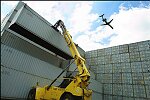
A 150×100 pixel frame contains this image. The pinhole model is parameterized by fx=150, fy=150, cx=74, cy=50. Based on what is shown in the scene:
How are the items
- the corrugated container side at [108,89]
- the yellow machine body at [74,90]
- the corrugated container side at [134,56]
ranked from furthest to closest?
the corrugated container side at [108,89]
the corrugated container side at [134,56]
the yellow machine body at [74,90]

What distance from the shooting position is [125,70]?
816 inches

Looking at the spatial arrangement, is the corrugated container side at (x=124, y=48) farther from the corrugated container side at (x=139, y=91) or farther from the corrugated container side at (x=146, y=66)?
the corrugated container side at (x=139, y=91)

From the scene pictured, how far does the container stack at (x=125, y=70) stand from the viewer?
19.0 m

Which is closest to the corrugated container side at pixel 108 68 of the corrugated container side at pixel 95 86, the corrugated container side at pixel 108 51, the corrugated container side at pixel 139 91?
the corrugated container side at pixel 108 51

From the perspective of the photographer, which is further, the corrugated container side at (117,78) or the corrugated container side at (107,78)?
the corrugated container side at (107,78)

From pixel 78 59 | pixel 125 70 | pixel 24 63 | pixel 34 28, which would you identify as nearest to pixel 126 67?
pixel 125 70

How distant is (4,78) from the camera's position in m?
10.9

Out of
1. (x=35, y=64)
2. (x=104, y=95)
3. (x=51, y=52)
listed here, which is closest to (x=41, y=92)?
(x=35, y=64)

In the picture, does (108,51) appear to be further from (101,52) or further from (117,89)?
(117,89)

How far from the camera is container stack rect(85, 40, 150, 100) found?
19030 mm

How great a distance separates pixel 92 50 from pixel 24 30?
1360 cm

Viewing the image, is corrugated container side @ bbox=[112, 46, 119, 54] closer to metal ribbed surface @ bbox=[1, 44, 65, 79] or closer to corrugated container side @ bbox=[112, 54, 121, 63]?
corrugated container side @ bbox=[112, 54, 121, 63]

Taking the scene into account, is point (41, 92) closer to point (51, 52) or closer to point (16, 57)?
point (16, 57)

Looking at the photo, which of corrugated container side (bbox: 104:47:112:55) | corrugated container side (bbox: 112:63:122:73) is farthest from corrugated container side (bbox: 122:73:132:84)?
corrugated container side (bbox: 104:47:112:55)
